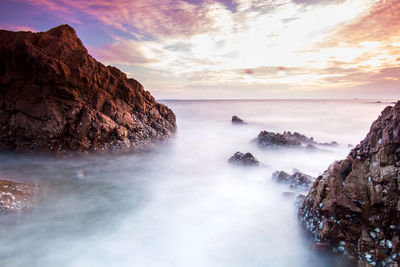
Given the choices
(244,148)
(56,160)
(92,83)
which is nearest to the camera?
(56,160)

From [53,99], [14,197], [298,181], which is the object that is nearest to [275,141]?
[298,181]

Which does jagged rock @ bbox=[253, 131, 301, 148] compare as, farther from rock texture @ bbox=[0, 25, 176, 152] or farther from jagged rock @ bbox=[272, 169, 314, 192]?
rock texture @ bbox=[0, 25, 176, 152]

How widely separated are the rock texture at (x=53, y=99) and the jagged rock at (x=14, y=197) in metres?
3.49

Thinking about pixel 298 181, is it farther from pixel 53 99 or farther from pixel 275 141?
pixel 53 99

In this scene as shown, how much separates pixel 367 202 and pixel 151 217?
16.6 feet

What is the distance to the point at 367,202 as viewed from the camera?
368cm

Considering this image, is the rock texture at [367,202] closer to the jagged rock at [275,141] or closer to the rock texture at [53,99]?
the jagged rock at [275,141]

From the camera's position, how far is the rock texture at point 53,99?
8.65 meters

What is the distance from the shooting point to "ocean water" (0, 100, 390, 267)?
4547mm

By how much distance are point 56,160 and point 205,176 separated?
618cm

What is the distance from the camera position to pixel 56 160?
8625mm

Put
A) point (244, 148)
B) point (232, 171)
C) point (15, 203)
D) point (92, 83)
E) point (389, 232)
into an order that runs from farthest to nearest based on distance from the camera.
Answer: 1. point (244, 148)
2. point (92, 83)
3. point (232, 171)
4. point (15, 203)
5. point (389, 232)

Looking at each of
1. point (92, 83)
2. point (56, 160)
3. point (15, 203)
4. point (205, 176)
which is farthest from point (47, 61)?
point (205, 176)

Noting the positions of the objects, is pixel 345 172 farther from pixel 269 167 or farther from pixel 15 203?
pixel 15 203
